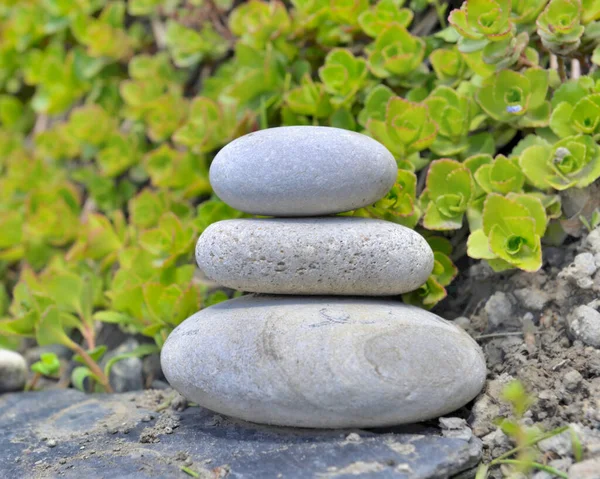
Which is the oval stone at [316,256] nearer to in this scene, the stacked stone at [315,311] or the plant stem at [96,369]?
the stacked stone at [315,311]

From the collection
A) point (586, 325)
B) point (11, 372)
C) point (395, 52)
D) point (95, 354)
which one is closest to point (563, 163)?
point (586, 325)

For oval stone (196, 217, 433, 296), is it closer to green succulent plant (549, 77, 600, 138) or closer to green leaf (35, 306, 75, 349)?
green succulent plant (549, 77, 600, 138)

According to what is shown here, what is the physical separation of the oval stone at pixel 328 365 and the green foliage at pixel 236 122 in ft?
1.16

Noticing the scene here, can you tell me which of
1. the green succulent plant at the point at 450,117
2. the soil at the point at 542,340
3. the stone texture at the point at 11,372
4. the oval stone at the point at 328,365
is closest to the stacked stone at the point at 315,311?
the oval stone at the point at 328,365

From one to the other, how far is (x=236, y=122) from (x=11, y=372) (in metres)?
1.25

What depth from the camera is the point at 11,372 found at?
2350 millimetres

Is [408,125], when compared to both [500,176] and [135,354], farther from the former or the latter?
[135,354]

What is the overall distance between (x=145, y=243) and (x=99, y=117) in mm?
1057

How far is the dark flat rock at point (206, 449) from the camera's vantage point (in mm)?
1458

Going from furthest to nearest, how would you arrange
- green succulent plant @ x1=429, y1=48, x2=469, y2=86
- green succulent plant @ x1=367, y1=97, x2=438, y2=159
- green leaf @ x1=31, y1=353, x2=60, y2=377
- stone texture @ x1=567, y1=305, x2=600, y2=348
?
green leaf @ x1=31, y1=353, x2=60, y2=377 < green succulent plant @ x1=429, y1=48, x2=469, y2=86 < green succulent plant @ x1=367, y1=97, x2=438, y2=159 < stone texture @ x1=567, y1=305, x2=600, y2=348

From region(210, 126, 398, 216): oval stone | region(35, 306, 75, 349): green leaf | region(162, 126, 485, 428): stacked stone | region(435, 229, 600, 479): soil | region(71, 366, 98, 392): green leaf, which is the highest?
region(210, 126, 398, 216): oval stone

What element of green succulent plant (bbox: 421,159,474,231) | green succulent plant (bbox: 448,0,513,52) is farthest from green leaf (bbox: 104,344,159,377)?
green succulent plant (bbox: 448,0,513,52)

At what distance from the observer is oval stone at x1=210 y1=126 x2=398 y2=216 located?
177 centimetres

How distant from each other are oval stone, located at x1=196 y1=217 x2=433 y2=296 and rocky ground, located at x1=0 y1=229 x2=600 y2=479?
1.09 ft
